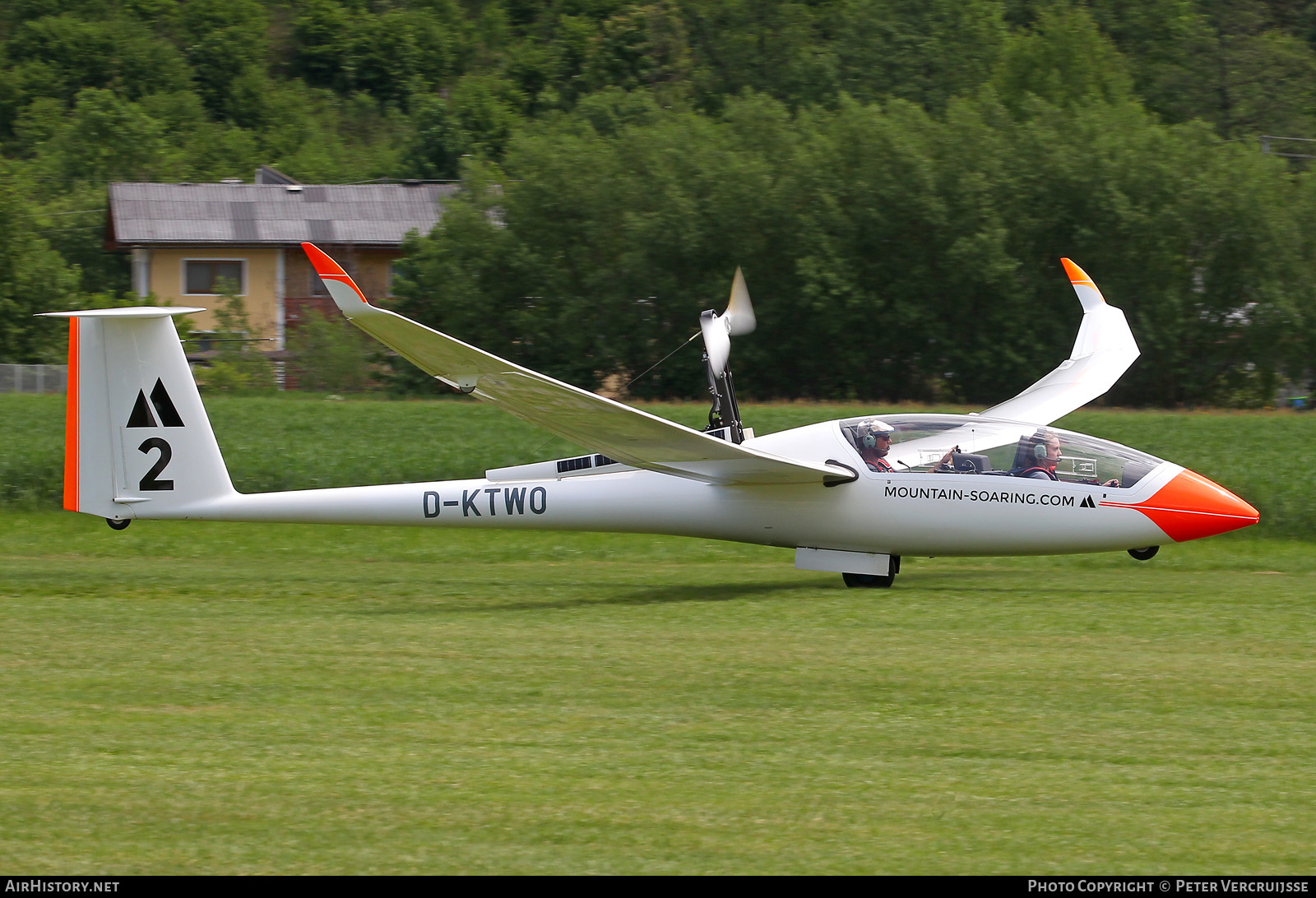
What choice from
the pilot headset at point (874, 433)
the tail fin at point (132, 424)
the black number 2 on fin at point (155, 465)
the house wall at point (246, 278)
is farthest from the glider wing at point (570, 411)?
the house wall at point (246, 278)

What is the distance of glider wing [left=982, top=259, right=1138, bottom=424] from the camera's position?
47.1 feet

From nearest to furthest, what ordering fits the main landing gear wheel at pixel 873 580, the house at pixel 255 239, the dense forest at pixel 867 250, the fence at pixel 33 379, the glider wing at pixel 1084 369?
the main landing gear wheel at pixel 873 580, the glider wing at pixel 1084 369, the fence at pixel 33 379, the dense forest at pixel 867 250, the house at pixel 255 239

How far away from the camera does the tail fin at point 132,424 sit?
474 inches

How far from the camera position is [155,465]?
40.5 feet

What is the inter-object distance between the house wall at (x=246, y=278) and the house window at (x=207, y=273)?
0.11 m

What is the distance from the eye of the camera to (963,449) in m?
11.9

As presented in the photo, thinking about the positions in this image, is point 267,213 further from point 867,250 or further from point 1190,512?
point 1190,512

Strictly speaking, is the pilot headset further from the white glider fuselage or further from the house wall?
the house wall

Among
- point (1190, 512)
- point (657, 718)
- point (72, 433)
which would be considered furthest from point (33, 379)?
point (657, 718)

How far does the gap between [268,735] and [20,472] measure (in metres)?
14.2

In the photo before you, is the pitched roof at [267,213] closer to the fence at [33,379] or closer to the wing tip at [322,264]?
the fence at [33,379]

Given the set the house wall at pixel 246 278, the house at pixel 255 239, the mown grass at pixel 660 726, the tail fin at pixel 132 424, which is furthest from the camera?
the house wall at pixel 246 278

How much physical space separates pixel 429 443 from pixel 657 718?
1582 centimetres

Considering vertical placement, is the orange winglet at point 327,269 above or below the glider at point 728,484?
above
